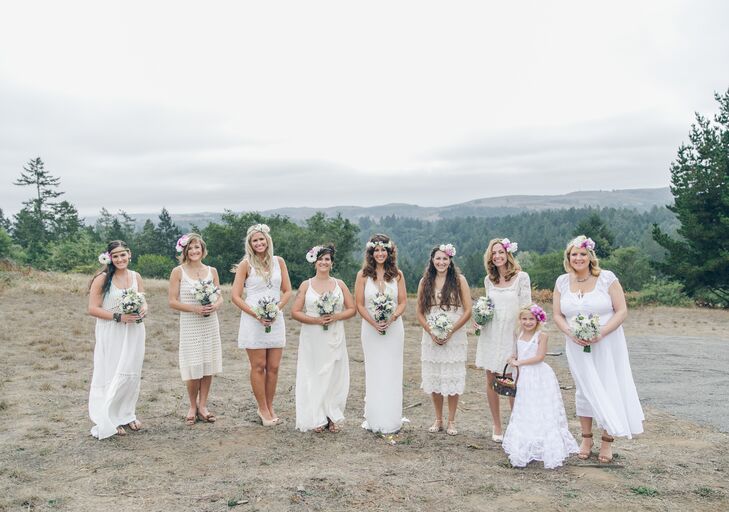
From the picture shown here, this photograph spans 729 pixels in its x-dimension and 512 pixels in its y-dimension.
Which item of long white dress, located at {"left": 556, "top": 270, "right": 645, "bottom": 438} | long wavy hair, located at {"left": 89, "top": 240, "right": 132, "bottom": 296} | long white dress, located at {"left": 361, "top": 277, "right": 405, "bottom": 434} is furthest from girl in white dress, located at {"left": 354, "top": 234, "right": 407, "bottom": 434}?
long wavy hair, located at {"left": 89, "top": 240, "right": 132, "bottom": 296}

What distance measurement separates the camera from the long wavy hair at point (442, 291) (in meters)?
7.45

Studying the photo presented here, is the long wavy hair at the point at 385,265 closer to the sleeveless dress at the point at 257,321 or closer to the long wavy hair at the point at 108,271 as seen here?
the sleeveless dress at the point at 257,321

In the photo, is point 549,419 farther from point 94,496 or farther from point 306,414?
point 94,496

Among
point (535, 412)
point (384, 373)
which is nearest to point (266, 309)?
point (384, 373)

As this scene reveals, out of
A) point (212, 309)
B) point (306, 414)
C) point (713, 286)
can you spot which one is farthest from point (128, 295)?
point (713, 286)

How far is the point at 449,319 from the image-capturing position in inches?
291

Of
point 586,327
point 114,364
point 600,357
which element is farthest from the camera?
point 114,364

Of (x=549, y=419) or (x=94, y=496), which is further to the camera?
(x=549, y=419)

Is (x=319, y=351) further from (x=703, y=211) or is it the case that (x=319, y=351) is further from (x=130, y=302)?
(x=703, y=211)

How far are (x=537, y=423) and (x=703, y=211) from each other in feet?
92.0

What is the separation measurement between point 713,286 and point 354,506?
30538 millimetres

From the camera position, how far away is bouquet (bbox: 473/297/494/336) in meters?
7.11

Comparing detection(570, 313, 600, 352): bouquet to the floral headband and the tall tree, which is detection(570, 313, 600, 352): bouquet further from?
the tall tree

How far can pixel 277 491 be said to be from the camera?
5.65m
